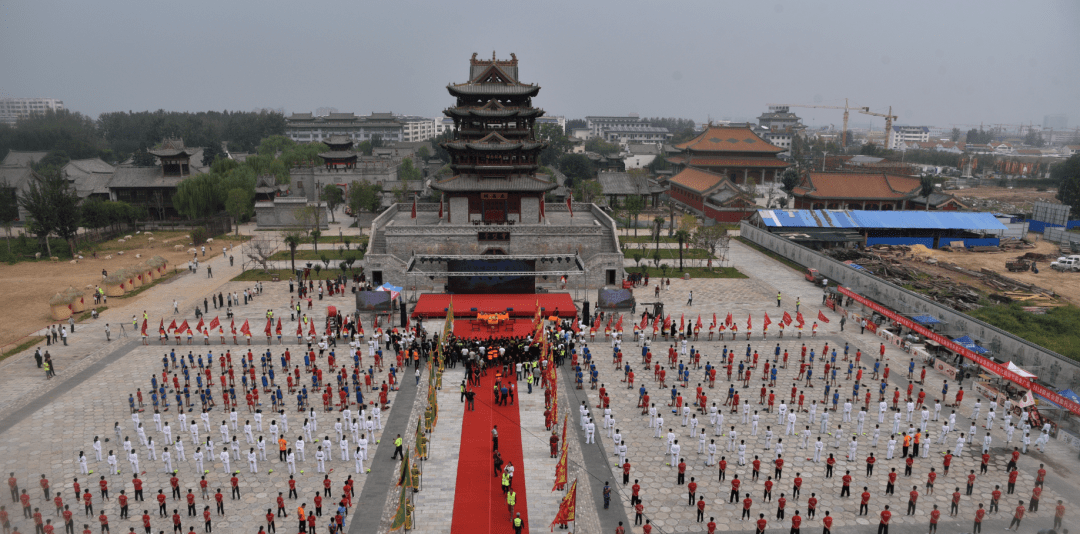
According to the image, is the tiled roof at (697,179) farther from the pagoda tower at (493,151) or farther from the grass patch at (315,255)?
the grass patch at (315,255)

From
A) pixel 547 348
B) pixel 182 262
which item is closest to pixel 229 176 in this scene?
pixel 182 262

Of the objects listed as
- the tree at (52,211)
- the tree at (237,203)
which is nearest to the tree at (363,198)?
the tree at (237,203)

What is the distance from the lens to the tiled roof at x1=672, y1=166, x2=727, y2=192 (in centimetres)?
7719

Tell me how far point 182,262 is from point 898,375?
54.1 meters

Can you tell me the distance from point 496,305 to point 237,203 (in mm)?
40719

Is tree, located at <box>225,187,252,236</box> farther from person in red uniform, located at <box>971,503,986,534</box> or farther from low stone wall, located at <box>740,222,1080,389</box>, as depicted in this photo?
person in red uniform, located at <box>971,503,986,534</box>

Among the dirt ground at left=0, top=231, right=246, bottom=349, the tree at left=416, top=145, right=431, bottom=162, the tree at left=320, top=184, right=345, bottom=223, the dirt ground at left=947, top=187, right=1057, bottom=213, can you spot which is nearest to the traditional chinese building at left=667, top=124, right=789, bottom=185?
the dirt ground at left=947, top=187, right=1057, bottom=213

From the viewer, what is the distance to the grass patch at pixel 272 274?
47000mm

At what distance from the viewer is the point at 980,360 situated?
28.0 meters

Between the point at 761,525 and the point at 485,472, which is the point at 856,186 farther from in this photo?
the point at 485,472

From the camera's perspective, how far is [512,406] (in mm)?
26047

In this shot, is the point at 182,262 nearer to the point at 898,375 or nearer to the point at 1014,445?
the point at 898,375

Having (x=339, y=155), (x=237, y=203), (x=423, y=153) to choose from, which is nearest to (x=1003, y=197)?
(x=423, y=153)

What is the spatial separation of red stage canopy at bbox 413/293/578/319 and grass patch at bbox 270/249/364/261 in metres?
14.6
